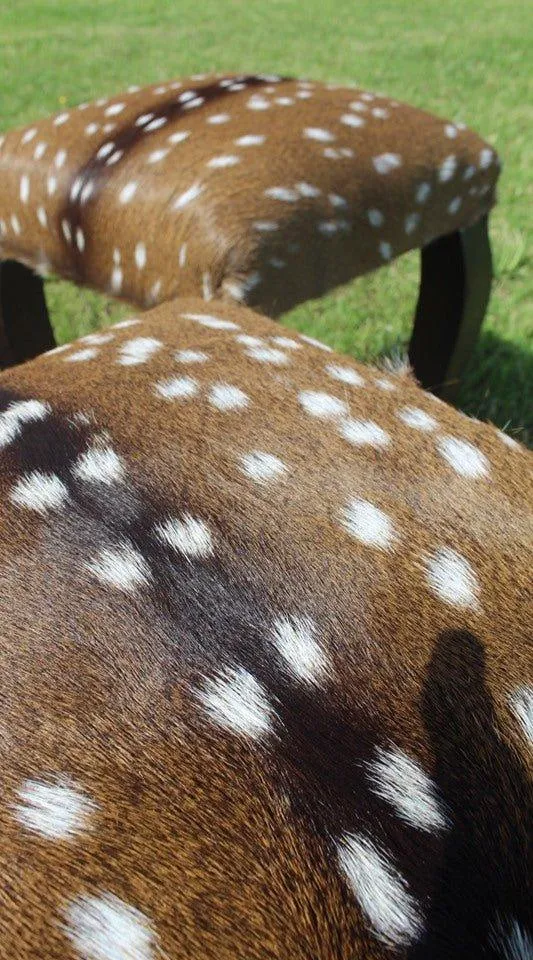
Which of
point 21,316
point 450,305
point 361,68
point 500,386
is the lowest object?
point 500,386

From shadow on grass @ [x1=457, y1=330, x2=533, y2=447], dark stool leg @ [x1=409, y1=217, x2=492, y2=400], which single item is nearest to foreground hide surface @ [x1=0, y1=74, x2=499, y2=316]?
dark stool leg @ [x1=409, y1=217, x2=492, y2=400]

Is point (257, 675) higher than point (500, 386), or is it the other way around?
point (257, 675)

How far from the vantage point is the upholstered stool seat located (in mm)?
1237

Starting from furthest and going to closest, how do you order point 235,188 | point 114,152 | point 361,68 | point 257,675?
point 361,68
point 114,152
point 235,188
point 257,675

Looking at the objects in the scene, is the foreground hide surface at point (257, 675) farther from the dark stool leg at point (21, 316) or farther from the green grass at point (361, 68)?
the green grass at point (361, 68)

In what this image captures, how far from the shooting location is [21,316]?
1.88 metres

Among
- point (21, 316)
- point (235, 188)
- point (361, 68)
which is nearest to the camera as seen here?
point (235, 188)

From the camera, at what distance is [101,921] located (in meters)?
0.38

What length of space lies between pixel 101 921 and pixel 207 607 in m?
0.21

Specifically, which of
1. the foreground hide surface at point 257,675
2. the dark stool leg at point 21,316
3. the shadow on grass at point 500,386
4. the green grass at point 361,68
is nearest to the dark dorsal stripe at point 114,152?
the dark stool leg at point 21,316

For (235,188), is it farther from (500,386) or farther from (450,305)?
(500,386)

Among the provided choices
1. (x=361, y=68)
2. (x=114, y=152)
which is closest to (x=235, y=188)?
(x=114, y=152)

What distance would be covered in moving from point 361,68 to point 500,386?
4.11 m

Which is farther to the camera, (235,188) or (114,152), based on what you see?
(114,152)
